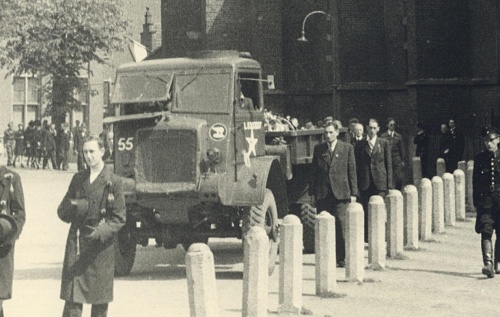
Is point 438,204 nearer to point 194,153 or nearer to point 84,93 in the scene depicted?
point 194,153

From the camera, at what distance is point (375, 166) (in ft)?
55.6

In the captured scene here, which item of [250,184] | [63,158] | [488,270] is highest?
[63,158]

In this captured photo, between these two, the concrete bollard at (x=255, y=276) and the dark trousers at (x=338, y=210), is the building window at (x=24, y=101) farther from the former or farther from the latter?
the concrete bollard at (x=255, y=276)

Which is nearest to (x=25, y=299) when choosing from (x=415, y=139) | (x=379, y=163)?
(x=379, y=163)

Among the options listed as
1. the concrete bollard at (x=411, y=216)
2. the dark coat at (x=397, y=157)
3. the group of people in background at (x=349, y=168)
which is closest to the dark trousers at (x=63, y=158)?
the group of people in background at (x=349, y=168)

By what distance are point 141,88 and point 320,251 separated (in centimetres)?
395

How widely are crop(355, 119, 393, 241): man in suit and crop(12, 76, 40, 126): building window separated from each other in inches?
1884

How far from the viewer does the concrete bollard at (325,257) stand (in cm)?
1214

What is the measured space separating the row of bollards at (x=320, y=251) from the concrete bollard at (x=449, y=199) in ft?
2.77

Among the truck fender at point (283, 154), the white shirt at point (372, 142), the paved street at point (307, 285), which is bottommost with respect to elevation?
the paved street at point (307, 285)

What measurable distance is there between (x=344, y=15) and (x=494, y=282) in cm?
2250

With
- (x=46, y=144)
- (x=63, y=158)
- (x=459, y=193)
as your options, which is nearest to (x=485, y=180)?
(x=459, y=193)

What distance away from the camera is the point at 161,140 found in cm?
1391

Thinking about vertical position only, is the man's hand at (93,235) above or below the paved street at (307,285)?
above
